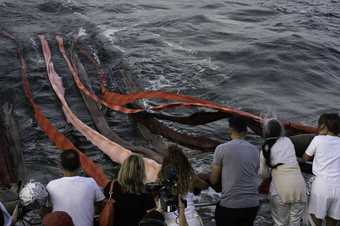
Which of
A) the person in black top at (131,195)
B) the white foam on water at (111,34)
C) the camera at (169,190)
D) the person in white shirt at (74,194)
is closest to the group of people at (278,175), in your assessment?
the camera at (169,190)

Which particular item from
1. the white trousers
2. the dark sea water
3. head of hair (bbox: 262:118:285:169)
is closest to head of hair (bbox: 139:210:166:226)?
head of hair (bbox: 262:118:285:169)

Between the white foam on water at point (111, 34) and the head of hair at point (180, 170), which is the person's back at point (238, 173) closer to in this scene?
the head of hair at point (180, 170)

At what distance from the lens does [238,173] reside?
20.5 ft

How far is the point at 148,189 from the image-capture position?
19.6 feet

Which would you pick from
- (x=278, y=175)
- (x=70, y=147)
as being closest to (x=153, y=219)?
(x=278, y=175)

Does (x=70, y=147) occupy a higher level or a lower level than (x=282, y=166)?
lower

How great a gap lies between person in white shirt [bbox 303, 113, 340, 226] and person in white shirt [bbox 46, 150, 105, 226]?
9.29 feet

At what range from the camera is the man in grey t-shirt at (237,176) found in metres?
6.23

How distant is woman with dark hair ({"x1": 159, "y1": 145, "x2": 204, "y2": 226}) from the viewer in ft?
19.0

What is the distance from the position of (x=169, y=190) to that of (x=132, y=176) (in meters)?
0.45

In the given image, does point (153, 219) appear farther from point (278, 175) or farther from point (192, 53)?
point (192, 53)

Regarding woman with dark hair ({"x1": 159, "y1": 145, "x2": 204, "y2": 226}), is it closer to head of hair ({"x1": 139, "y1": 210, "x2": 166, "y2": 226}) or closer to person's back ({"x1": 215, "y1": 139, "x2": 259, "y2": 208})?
head of hair ({"x1": 139, "y1": 210, "x2": 166, "y2": 226})

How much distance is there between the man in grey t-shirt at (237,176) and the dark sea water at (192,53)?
316cm

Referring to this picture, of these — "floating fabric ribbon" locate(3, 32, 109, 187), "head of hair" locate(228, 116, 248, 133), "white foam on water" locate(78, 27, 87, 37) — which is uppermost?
"head of hair" locate(228, 116, 248, 133)
